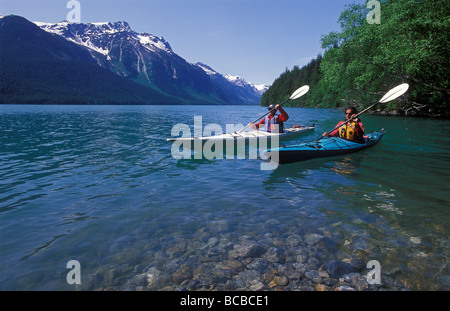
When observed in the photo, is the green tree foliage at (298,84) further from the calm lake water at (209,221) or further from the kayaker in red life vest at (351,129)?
the calm lake water at (209,221)

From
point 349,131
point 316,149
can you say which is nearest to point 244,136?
point 316,149

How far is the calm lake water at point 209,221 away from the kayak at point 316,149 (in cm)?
44

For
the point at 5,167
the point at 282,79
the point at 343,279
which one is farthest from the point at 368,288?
the point at 282,79

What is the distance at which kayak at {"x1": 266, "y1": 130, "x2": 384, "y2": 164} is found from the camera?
10.5 metres

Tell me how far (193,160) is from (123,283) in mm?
8485

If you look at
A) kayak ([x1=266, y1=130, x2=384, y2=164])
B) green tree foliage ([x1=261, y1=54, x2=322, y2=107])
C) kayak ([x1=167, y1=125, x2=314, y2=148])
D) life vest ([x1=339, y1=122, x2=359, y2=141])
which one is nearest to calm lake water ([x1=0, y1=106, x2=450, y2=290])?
kayak ([x1=266, y1=130, x2=384, y2=164])

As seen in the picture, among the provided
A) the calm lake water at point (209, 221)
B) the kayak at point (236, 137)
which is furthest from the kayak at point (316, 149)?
the kayak at point (236, 137)

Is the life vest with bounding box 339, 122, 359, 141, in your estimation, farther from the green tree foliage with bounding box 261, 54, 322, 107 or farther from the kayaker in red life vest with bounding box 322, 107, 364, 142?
the green tree foliage with bounding box 261, 54, 322, 107

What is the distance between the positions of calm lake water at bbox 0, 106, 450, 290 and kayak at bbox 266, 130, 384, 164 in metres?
0.44

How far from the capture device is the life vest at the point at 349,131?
12725 mm

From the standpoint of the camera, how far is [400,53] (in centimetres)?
2445
